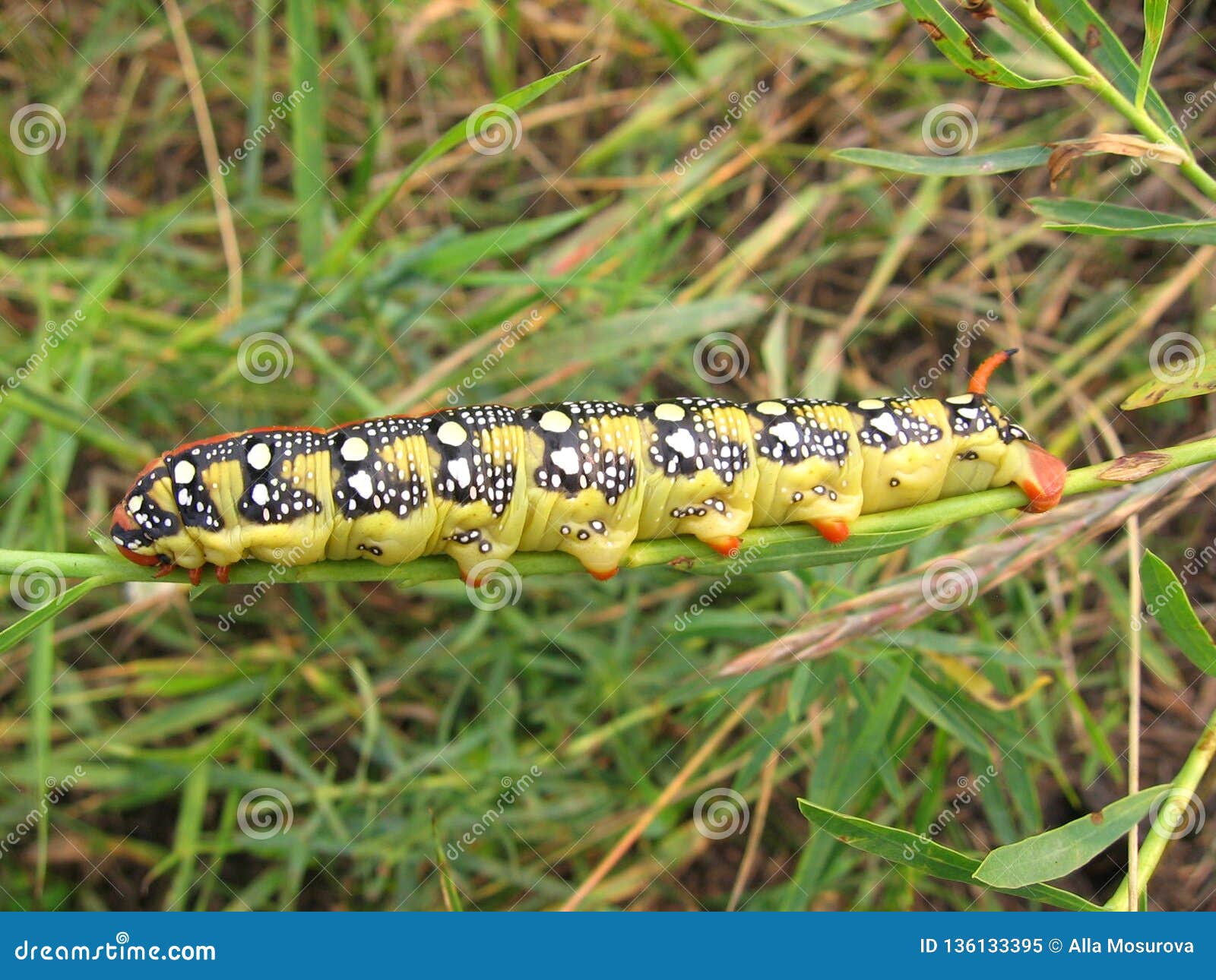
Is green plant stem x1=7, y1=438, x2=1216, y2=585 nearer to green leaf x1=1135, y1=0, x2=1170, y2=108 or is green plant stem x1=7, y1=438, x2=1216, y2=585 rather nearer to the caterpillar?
the caterpillar

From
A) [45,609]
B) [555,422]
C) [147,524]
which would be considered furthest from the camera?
[555,422]

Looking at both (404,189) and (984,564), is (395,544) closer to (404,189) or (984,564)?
(984,564)

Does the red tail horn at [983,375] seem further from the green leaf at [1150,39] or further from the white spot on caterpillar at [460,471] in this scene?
the white spot on caterpillar at [460,471]

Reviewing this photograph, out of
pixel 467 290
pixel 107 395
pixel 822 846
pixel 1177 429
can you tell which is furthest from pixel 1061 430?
pixel 107 395

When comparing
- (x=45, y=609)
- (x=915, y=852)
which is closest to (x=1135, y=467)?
(x=915, y=852)

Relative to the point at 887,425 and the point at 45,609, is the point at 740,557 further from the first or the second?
the point at 45,609

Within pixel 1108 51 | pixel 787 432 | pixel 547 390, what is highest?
pixel 1108 51

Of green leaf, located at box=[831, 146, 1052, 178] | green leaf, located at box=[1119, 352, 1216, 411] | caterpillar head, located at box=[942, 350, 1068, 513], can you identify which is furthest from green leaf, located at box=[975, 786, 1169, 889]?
green leaf, located at box=[831, 146, 1052, 178]
